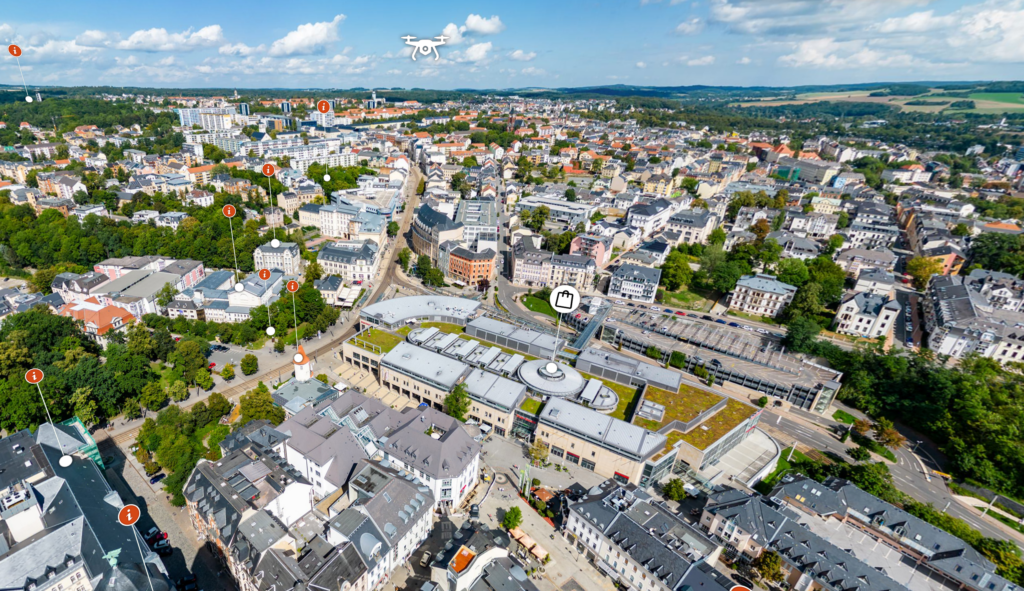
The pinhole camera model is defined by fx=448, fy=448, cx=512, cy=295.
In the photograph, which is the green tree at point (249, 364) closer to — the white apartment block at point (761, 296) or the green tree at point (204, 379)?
the green tree at point (204, 379)

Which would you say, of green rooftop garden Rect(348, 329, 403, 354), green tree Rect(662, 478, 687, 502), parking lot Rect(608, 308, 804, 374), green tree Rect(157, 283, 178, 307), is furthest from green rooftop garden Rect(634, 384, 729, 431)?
green tree Rect(157, 283, 178, 307)

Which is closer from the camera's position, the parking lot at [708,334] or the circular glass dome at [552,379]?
the circular glass dome at [552,379]

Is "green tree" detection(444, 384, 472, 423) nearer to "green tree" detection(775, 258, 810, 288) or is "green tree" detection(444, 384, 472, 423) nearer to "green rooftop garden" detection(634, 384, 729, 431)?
"green rooftop garden" detection(634, 384, 729, 431)

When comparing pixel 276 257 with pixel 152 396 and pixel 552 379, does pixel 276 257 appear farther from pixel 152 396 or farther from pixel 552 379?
pixel 552 379

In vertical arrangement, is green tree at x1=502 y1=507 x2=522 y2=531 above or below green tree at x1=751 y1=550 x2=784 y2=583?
above

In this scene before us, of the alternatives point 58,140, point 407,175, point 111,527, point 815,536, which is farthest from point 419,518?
point 58,140

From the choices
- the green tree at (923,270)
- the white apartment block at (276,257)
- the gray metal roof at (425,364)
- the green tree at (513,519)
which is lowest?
the green tree at (513,519)

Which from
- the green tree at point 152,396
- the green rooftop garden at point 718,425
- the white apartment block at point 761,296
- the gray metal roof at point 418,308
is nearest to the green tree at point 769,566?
the green rooftop garden at point 718,425
